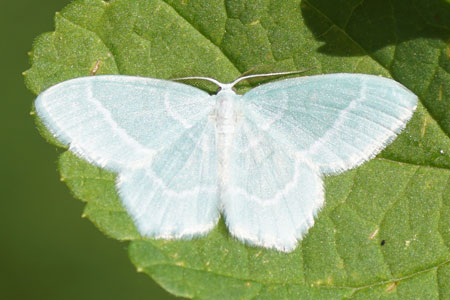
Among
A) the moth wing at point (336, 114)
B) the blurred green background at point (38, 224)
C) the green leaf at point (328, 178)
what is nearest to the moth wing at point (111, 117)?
the green leaf at point (328, 178)

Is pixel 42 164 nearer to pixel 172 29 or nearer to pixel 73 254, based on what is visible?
pixel 73 254

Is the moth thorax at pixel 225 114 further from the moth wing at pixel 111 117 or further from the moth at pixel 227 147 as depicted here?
the moth wing at pixel 111 117

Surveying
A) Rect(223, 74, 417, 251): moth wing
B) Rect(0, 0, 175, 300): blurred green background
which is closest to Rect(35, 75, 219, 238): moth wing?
A: Rect(223, 74, 417, 251): moth wing

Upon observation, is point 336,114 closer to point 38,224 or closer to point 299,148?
point 299,148

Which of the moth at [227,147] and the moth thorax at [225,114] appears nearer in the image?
the moth at [227,147]

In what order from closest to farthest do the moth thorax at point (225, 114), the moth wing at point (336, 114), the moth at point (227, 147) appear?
1. the moth wing at point (336, 114)
2. the moth at point (227, 147)
3. the moth thorax at point (225, 114)

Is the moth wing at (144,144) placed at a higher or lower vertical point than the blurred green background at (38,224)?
higher

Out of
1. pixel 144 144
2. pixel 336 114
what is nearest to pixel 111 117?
pixel 144 144
